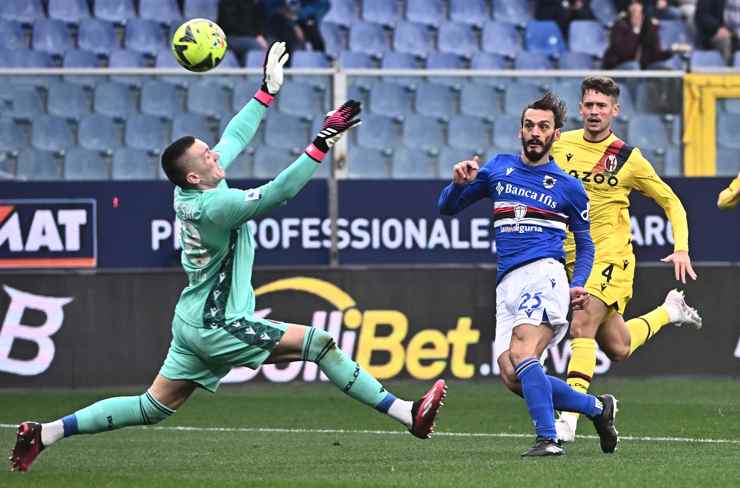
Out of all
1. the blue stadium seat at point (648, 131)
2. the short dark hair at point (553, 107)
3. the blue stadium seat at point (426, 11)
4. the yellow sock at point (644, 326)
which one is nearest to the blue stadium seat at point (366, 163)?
the blue stadium seat at point (648, 131)

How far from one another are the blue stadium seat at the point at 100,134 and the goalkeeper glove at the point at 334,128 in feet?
26.7

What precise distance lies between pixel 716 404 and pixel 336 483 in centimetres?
617

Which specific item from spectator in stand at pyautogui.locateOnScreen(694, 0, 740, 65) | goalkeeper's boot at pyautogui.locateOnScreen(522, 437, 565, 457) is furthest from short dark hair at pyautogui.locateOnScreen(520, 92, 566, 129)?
spectator in stand at pyautogui.locateOnScreen(694, 0, 740, 65)

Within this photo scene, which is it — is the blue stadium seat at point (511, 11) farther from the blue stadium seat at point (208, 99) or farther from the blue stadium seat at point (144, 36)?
the blue stadium seat at point (208, 99)

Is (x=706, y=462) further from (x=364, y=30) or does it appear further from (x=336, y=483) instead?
(x=364, y=30)

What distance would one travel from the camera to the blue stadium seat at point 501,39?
20.0 metres

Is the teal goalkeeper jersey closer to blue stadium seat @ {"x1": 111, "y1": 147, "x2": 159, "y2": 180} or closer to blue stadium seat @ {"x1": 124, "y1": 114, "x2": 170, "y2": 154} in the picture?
blue stadium seat @ {"x1": 111, "y1": 147, "x2": 159, "y2": 180}

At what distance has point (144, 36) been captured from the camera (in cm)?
1894

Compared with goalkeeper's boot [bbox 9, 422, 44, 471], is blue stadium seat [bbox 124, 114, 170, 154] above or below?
above

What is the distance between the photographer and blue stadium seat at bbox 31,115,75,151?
51.7 feet

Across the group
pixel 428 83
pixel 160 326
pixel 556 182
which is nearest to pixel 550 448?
pixel 556 182

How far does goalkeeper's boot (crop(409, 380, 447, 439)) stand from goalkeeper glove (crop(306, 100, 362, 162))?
146 centimetres

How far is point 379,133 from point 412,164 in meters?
0.47

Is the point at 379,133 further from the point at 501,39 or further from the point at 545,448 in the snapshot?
the point at 545,448
